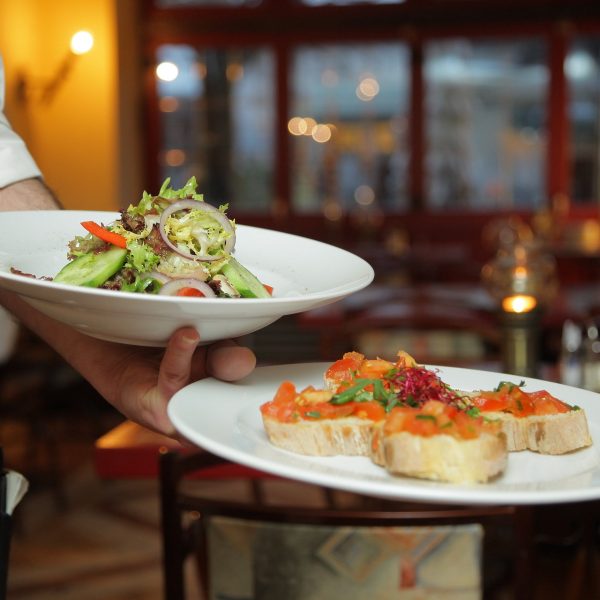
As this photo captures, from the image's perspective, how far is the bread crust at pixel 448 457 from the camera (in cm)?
83

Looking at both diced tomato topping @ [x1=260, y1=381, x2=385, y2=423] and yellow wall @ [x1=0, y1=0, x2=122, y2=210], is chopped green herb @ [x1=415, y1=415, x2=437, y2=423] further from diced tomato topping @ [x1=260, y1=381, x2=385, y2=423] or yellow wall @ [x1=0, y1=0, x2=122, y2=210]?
yellow wall @ [x1=0, y1=0, x2=122, y2=210]

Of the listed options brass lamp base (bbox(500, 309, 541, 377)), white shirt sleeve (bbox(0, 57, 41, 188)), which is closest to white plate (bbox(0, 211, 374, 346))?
white shirt sleeve (bbox(0, 57, 41, 188))

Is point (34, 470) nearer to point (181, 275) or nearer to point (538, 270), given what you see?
point (538, 270)

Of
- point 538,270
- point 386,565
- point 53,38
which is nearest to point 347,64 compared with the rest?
point 53,38

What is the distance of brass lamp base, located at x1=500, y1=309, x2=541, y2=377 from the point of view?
208 cm

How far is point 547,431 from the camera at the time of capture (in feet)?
2.96

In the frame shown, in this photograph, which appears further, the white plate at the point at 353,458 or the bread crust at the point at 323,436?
the bread crust at the point at 323,436

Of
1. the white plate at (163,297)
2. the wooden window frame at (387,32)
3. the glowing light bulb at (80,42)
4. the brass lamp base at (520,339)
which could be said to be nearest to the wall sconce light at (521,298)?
the brass lamp base at (520,339)

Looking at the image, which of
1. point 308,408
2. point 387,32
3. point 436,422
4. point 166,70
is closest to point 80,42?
point 166,70

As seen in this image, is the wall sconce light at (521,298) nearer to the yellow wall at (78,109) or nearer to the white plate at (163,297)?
the white plate at (163,297)

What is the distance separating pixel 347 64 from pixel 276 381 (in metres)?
7.46

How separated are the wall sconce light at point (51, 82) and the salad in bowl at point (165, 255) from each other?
Answer: 532 cm

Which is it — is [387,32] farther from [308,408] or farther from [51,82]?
[308,408]

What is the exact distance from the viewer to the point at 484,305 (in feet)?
13.9
